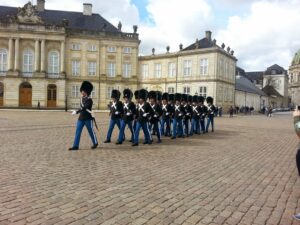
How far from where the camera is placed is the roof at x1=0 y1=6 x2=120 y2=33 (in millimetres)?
54094

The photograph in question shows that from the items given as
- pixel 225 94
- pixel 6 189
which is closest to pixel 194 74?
pixel 225 94

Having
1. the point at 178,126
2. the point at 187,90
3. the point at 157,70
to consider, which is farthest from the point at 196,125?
the point at 157,70

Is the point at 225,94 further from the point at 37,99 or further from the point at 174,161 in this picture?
the point at 174,161

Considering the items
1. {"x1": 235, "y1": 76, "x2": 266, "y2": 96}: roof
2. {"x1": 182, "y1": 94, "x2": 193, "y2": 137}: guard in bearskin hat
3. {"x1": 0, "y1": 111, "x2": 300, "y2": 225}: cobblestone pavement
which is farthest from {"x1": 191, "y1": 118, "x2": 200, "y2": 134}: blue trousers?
{"x1": 235, "y1": 76, "x2": 266, "y2": 96}: roof

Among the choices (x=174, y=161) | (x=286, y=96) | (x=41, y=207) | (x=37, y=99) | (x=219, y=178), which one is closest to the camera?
(x=41, y=207)

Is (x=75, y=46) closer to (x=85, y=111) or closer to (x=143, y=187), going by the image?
(x=85, y=111)

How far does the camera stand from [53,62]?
52.0 metres

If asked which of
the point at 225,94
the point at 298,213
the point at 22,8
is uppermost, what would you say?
the point at 22,8

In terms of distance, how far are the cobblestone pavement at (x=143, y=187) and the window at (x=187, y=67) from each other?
137ft

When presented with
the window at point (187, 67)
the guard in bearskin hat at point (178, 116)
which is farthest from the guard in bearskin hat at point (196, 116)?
the window at point (187, 67)

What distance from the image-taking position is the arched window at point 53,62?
5181 centimetres

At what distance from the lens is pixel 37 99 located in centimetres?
5022

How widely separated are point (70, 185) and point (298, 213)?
3641 mm

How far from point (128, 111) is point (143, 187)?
642 centimetres
